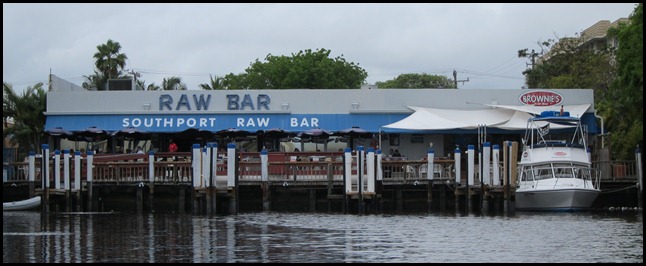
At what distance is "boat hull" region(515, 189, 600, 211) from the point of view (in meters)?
42.3

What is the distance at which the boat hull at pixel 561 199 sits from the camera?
42281 millimetres

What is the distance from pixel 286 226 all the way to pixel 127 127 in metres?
21.4

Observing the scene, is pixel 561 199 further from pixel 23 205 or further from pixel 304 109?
pixel 23 205

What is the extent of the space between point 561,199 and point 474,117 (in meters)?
10.7

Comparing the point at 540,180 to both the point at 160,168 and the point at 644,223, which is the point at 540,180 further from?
the point at 160,168

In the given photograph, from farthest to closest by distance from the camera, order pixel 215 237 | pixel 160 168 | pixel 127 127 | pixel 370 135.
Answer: pixel 127 127 < pixel 370 135 < pixel 160 168 < pixel 215 237

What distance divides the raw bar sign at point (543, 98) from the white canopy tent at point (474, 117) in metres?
0.43

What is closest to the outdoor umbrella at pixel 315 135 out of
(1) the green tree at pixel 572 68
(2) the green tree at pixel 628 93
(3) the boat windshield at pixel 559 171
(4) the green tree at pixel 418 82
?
(3) the boat windshield at pixel 559 171

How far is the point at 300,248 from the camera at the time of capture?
88.3 ft

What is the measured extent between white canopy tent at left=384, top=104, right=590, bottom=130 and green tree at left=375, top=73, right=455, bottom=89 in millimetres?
74539

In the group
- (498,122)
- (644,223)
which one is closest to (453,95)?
(498,122)

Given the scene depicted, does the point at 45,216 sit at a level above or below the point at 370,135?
below

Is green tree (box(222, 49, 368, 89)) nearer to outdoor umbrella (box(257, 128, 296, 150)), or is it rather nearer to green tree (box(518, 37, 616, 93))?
green tree (box(518, 37, 616, 93))

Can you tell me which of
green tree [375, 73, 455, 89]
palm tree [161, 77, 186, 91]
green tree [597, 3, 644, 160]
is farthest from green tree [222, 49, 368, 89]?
green tree [597, 3, 644, 160]
